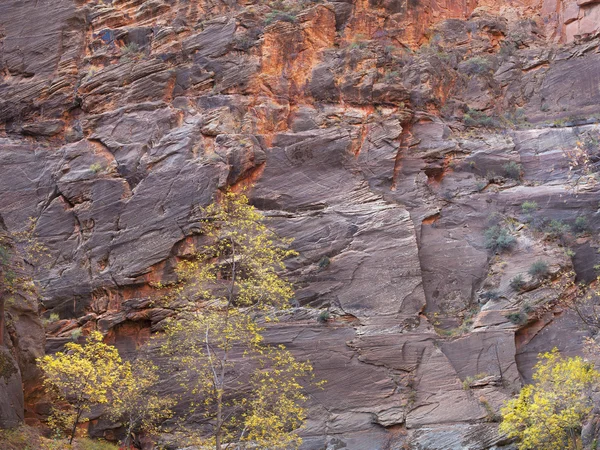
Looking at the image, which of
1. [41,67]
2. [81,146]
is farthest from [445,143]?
[41,67]

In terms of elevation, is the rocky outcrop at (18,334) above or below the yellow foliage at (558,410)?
above

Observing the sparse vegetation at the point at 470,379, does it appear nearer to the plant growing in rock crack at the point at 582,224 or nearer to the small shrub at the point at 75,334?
the plant growing in rock crack at the point at 582,224

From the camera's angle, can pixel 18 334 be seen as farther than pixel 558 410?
A: Yes

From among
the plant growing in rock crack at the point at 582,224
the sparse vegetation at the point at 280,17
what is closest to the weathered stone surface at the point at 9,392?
the plant growing in rock crack at the point at 582,224

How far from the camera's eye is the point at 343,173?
3425 centimetres

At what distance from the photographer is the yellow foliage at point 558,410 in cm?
2073

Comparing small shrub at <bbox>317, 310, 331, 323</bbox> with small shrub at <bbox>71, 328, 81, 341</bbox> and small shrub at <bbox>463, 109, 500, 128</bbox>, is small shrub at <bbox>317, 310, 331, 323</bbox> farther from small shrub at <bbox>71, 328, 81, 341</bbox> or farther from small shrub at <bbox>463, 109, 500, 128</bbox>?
small shrub at <bbox>463, 109, 500, 128</bbox>

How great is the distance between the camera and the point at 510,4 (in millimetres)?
44938

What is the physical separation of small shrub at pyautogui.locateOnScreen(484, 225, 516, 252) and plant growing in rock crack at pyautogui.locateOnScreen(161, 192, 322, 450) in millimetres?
9076

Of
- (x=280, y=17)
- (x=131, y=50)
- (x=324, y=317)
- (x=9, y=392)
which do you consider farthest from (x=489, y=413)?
(x=131, y=50)

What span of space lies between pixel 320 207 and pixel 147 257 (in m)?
8.20

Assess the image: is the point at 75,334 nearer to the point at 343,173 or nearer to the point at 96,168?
the point at 96,168

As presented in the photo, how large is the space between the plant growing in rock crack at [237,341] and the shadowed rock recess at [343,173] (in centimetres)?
160

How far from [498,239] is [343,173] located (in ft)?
25.5
